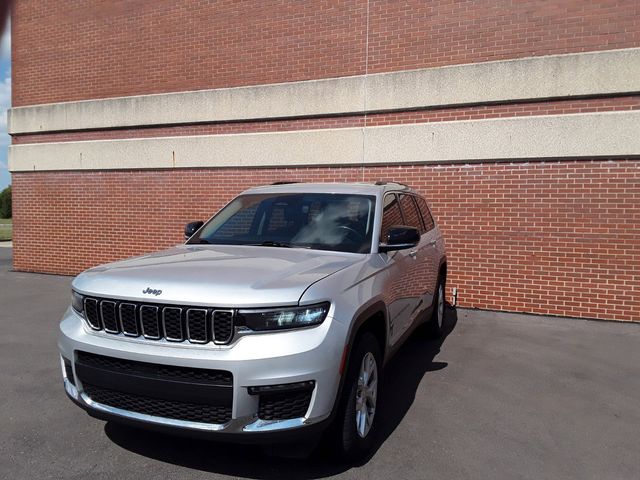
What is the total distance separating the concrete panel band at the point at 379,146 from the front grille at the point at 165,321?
5736 mm

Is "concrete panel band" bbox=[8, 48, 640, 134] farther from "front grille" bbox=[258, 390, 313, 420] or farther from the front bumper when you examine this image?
"front grille" bbox=[258, 390, 313, 420]

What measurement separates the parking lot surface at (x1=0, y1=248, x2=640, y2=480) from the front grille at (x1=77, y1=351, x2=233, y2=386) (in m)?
0.53

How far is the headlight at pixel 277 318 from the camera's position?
274 cm

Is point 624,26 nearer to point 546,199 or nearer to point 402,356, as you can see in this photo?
point 546,199

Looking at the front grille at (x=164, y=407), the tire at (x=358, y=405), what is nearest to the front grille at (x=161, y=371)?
the front grille at (x=164, y=407)

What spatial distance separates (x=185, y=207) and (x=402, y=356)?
219 inches

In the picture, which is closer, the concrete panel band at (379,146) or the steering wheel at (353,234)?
the steering wheel at (353,234)

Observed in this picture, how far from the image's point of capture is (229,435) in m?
2.70

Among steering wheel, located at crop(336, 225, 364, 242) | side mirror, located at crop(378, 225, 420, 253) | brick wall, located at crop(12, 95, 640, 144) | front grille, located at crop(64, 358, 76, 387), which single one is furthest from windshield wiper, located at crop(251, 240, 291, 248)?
brick wall, located at crop(12, 95, 640, 144)

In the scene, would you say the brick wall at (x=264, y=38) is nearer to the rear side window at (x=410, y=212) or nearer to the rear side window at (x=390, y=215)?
the rear side window at (x=410, y=212)

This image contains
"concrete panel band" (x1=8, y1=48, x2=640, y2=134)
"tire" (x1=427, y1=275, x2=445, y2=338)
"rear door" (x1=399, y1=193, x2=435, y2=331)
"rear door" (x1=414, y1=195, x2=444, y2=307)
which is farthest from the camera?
"concrete panel band" (x1=8, y1=48, x2=640, y2=134)

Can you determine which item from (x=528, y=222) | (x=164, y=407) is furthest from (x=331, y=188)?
(x=528, y=222)

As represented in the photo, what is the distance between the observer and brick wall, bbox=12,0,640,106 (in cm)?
721

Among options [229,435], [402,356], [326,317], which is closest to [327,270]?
[326,317]
